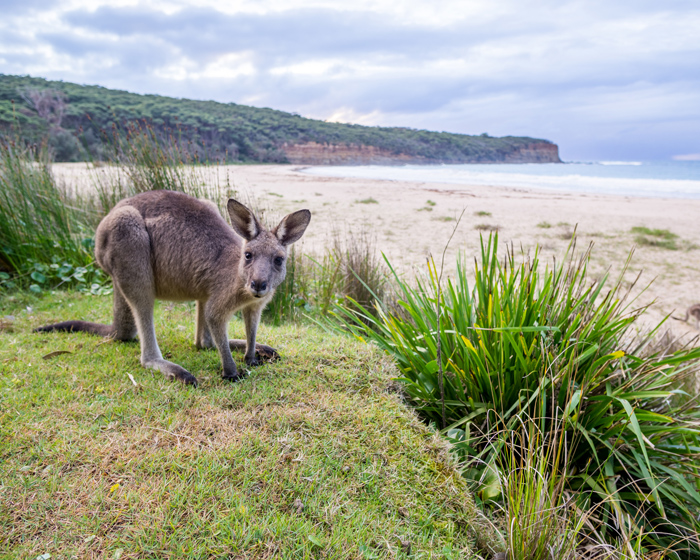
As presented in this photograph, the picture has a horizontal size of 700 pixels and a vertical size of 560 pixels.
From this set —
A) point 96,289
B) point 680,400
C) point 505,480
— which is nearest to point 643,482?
point 505,480

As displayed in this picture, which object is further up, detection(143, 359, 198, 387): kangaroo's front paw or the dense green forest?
the dense green forest

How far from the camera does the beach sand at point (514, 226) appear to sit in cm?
866

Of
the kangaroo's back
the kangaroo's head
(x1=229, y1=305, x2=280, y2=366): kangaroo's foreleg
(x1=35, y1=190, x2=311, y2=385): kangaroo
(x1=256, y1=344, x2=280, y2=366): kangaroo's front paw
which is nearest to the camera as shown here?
the kangaroo's head

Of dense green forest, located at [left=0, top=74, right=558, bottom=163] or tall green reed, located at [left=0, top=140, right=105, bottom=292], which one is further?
dense green forest, located at [left=0, top=74, right=558, bottom=163]

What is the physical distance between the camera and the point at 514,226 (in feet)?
44.9

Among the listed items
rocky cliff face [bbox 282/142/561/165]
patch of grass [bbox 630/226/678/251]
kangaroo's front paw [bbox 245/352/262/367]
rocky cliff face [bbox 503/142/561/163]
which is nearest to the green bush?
kangaroo's front paw [bbox 245/352/262/367]

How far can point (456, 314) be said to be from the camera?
350cm

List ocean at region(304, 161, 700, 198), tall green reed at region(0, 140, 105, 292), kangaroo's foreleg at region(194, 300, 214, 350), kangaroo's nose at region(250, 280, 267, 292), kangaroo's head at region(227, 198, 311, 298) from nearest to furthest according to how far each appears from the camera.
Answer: kangaroo's nose at region(250, 280, 267, 292) → kangaroo's head at region(227, 198, 311, 298) → kangaroo's foreleg at region(194, 300, 214, 350) → tall green reed at region(0, 140, 105, 292) → ocean at region(304, 161, 700, 198)

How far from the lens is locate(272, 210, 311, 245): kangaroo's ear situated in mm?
3193

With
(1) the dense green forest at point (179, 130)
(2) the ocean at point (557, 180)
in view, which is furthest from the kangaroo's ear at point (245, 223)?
(2) the ocean at point (557, 180)

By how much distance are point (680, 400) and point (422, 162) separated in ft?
241

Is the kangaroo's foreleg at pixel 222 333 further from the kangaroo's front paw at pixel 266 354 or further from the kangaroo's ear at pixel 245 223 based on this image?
the kangaroo's ear at pixel 245 223

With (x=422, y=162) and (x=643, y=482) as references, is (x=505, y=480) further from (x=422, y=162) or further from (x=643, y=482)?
(x=422, y=162)

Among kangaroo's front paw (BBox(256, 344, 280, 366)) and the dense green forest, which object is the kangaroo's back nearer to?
kangaroo's front paw (BBox(256, 344, 280, 366))
